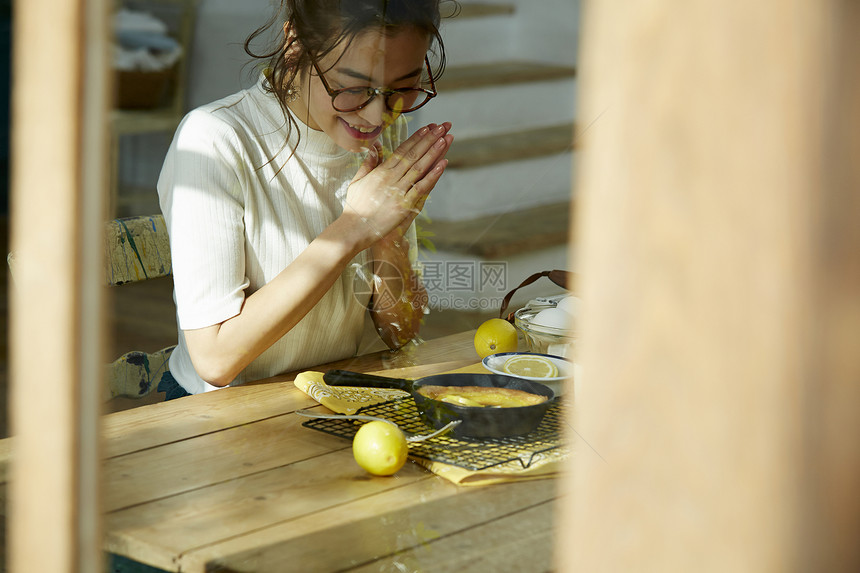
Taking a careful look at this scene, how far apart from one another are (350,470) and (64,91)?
389mm

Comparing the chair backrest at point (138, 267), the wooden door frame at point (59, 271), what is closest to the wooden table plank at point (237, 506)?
the wooden door frame at point (59, 271)

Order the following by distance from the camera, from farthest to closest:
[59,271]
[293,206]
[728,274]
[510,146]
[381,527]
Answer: [293,206] → [510,146] → [381,527] → [59,271] → [728,274]

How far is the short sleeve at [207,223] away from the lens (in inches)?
39.2

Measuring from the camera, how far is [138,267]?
1.19 m

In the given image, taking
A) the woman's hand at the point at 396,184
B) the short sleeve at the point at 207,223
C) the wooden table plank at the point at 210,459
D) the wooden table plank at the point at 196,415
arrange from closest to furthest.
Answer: the wooden table plank at the point at 210,459, the wooden table plank at the point at 196,415, the woman's hand at the point at 396,184, the short sleeve at the point at 207,223

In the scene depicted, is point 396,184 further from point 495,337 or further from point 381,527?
point 381,527

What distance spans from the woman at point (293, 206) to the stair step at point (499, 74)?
0.10m

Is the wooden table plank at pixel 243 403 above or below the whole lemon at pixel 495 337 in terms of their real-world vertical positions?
below

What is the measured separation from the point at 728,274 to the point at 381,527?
0.40 metres

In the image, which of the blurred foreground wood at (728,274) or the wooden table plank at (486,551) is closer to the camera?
the blurred foreground wood at (728,274)

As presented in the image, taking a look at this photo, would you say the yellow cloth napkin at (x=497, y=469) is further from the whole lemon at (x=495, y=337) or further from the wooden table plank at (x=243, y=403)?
the whole lemon at (x=495, y=337)

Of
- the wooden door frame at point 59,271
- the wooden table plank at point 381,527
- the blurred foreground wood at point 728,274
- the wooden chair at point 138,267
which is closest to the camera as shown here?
the blurred foreground wood at point 728,274

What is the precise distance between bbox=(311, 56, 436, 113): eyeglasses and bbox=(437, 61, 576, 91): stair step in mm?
33

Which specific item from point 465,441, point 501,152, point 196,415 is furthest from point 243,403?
point 501,152
